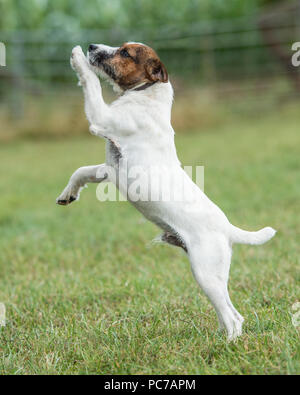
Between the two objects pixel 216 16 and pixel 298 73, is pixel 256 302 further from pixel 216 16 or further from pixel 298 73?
pixel 216 16

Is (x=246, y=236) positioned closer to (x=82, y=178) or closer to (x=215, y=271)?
(x=215, y=271)

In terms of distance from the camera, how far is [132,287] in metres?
3.41

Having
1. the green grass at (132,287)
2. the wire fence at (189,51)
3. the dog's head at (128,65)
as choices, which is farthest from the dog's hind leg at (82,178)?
the wire fence at (189,51)

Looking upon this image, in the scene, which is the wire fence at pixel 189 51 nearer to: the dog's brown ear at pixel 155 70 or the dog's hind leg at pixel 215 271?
the dog's brown ear at pixel 155 70

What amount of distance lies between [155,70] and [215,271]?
923 millimetres

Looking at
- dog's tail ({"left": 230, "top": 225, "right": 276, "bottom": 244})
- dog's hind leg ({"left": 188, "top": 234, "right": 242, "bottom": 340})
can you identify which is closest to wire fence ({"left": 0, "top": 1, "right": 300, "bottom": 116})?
dog's tail ({"left": 230, "top": 225, "right": 276, "bottom": 244})

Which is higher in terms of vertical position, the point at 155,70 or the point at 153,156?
the point at 155,70

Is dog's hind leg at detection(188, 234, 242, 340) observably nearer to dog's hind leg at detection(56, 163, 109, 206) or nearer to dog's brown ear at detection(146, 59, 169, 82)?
dog's hind leg at detection(56, 163, 109, 206)

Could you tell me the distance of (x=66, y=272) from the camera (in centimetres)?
390

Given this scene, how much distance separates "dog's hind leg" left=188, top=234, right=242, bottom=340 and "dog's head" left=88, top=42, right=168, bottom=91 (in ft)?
2.51

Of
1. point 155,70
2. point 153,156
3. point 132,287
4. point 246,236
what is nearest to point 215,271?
point 246,236

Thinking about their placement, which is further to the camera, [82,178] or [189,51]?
[189,51]

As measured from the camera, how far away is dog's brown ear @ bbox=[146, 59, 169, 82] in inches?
99.9
